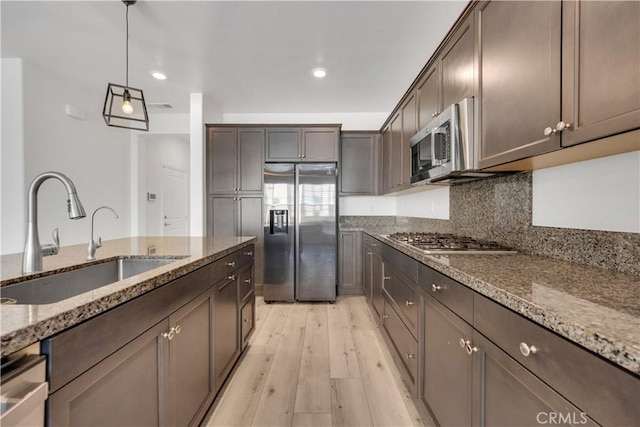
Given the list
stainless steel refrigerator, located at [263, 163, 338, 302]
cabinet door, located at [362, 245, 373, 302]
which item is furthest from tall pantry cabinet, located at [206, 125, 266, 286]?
cabinet door, located at [362, 245, 373, 302]

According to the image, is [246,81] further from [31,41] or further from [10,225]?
[10,225]

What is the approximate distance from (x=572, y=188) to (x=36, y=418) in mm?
1997

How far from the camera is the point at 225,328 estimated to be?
170 cm

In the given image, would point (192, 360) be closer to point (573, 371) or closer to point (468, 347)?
point (468, 347)

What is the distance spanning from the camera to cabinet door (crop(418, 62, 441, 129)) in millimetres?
2014

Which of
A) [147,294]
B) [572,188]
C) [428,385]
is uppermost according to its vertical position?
[572,188]

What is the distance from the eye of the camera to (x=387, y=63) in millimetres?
2830

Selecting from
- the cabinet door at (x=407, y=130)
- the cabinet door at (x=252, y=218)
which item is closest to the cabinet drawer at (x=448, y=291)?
the cabinet door at (x=407, y=130)

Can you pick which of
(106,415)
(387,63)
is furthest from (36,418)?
(387,63)

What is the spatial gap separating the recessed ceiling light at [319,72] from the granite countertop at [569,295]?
96.1 inches

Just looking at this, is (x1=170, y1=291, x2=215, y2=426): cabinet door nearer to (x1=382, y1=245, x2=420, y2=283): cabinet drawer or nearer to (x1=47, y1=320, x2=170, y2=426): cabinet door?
(x1=47, y1=320, x2=170, y2=426): cabinet door

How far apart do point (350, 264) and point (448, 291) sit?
2.68m

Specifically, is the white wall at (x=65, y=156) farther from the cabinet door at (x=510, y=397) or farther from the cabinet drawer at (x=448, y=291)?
the cabinet door at (x=510, y=397)

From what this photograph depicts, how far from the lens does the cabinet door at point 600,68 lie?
0.77 meters
